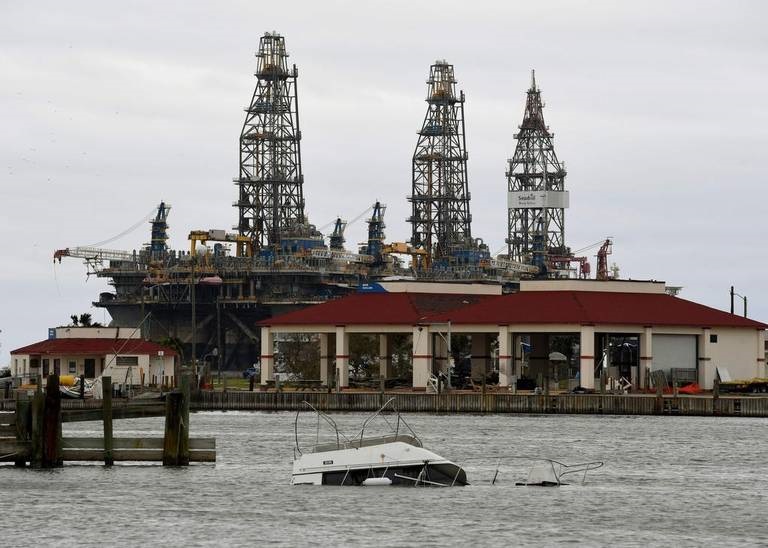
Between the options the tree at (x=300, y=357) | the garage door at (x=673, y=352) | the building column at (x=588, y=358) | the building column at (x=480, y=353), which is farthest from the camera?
the tree at (x=300, y=357)

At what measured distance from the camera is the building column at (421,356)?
430 ft

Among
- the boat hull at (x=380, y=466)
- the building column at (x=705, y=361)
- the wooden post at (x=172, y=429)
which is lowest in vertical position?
the boat hull at (x=380, y=466)

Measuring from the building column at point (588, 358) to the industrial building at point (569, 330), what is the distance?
6cm

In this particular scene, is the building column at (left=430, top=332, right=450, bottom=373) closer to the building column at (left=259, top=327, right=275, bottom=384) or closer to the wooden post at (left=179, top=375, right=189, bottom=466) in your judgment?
the building column at (left=259, top=327, right=275, bottom=384)

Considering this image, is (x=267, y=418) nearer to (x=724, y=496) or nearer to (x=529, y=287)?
(x=529, y=287)

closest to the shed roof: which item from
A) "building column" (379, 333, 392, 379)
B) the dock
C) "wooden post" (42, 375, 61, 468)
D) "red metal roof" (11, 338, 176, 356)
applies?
"building column" (379, 333, 392, 379)

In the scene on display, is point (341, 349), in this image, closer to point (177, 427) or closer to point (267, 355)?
point (267, 355)

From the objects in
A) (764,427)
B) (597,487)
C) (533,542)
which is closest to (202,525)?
(533,542)

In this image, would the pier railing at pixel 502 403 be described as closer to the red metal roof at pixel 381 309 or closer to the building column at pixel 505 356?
the building column at pixel 505 356

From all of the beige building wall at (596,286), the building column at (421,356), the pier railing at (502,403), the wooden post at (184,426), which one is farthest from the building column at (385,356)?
the wooden post at (184,426)

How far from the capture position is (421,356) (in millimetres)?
131500

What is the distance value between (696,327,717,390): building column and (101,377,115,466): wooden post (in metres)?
60.8

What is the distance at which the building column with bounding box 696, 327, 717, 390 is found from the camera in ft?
421

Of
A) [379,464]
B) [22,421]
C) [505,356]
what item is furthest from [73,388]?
[379,464]
